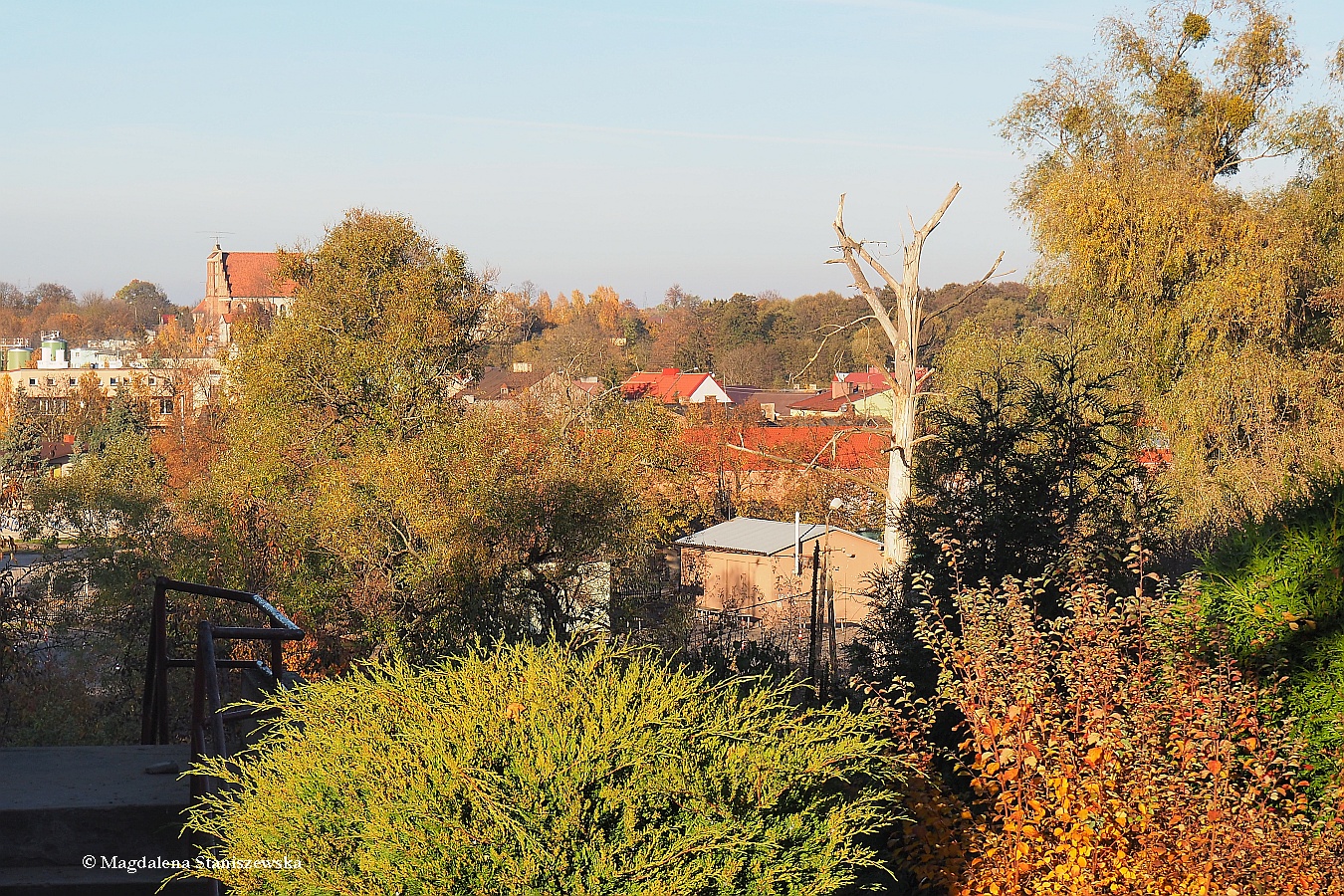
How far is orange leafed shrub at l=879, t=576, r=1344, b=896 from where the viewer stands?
13.6ft

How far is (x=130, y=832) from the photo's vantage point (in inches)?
166

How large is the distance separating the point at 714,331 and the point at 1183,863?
72142 mm

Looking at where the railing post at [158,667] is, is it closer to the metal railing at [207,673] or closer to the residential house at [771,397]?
the metal railing at [207,673]

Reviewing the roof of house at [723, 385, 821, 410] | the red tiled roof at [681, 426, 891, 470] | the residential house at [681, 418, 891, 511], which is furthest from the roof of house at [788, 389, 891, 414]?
the residential house at [681, 418, 891, 511]

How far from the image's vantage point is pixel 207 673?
4.25 m

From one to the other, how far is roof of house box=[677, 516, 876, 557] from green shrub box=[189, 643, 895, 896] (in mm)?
21668

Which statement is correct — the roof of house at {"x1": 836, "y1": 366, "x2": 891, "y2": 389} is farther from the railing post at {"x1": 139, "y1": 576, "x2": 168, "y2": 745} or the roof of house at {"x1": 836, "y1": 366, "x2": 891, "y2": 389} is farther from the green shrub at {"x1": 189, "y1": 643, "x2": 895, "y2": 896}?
the green shrub at {"x1": 189, "y1": 643, "x2": 895, "y2": 896}

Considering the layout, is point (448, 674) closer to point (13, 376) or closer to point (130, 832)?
point (130, 832)

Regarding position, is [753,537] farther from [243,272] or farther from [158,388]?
[243,272]

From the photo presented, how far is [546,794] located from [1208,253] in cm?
1654

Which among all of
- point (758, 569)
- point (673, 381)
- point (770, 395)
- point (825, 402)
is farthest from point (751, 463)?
point (673, 381)

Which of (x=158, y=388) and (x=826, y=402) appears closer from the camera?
(x=826, y=402)

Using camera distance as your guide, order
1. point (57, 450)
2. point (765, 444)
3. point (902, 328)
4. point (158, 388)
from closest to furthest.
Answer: point (902, 328), point (765, 444), point (158, 388), point (57, 450)

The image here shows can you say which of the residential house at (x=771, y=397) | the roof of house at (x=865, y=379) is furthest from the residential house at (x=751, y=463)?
the roof of house at (x=865, y=379)
